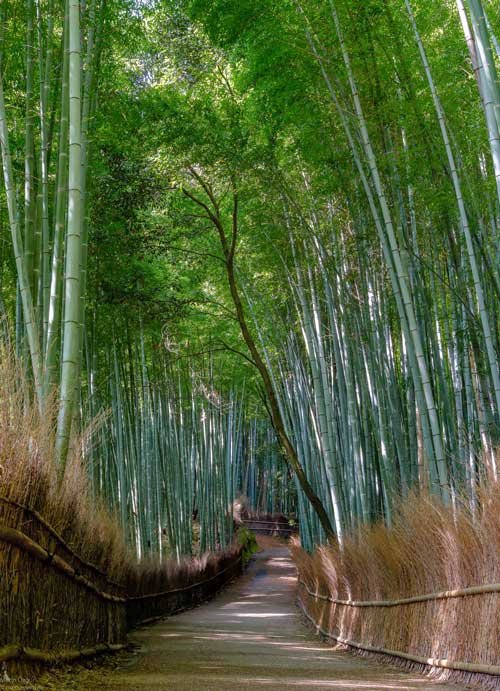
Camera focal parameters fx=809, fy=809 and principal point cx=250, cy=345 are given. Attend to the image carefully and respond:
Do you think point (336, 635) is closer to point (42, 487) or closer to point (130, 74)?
point (42, 487)

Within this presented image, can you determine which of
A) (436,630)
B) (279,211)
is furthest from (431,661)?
(279,211)

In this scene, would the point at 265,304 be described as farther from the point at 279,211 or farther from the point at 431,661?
the point at 431,661

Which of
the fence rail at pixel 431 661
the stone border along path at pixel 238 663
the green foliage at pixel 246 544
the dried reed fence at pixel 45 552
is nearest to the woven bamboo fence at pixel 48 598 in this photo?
the dried reed fence at pixel 45 552

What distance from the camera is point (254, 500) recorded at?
26094 mm

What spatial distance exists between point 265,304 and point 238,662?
599 cm

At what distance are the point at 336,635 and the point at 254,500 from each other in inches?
758

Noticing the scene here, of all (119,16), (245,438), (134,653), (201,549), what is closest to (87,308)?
(119,16)

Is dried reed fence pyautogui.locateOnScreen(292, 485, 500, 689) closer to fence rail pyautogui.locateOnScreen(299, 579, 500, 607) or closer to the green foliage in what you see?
fence rail pyautogui.locateOnScreen(299, 579, 500, 607)

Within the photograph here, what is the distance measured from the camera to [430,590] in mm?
4398

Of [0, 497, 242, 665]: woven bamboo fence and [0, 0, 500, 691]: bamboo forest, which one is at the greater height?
[0, 0, 500, 691]: bamboo forest

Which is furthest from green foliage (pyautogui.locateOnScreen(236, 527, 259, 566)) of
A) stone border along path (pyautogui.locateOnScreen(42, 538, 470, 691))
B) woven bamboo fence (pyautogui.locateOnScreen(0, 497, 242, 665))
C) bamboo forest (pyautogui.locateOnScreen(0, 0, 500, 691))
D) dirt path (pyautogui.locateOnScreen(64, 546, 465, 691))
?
woven bamboo fence (pyautogui.locateOnScreen(0, 497, 242, 665))

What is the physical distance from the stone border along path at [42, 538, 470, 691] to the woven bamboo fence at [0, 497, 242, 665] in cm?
19

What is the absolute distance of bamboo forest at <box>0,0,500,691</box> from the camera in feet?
11.7

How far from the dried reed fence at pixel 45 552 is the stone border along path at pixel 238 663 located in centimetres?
23
